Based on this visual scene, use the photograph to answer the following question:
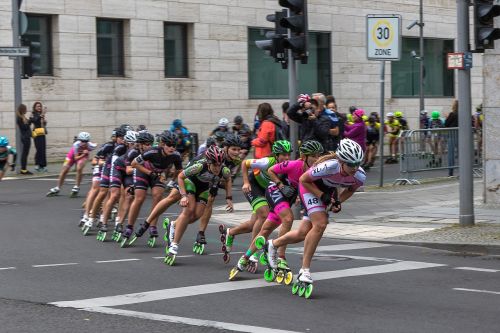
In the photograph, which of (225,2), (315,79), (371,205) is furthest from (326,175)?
(315,79)

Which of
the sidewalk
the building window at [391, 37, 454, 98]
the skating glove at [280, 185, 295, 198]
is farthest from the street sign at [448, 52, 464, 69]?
the building window at [391, 37, 454, 98]

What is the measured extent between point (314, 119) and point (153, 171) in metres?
3.72

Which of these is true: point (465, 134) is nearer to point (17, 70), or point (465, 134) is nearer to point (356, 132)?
point (356, 132)

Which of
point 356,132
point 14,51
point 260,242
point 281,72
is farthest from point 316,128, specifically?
point 281,72

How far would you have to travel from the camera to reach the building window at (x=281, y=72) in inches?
1545

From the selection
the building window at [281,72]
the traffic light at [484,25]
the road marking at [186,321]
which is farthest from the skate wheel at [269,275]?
the building window at [281,72]

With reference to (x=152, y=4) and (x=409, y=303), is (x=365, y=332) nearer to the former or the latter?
(x=409, y=303)

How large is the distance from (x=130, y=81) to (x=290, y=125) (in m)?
17.7

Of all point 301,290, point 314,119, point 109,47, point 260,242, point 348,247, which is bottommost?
point 348,247

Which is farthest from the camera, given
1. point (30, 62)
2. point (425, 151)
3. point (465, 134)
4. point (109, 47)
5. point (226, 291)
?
point (109, 47)

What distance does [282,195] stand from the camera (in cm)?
1218

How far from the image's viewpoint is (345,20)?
42.7 meters

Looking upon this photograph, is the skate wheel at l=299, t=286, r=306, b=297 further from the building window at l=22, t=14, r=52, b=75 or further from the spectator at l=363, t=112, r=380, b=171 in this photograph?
the building window at l=22, t=14, r=52, b=75

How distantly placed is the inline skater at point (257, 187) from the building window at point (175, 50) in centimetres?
2389
